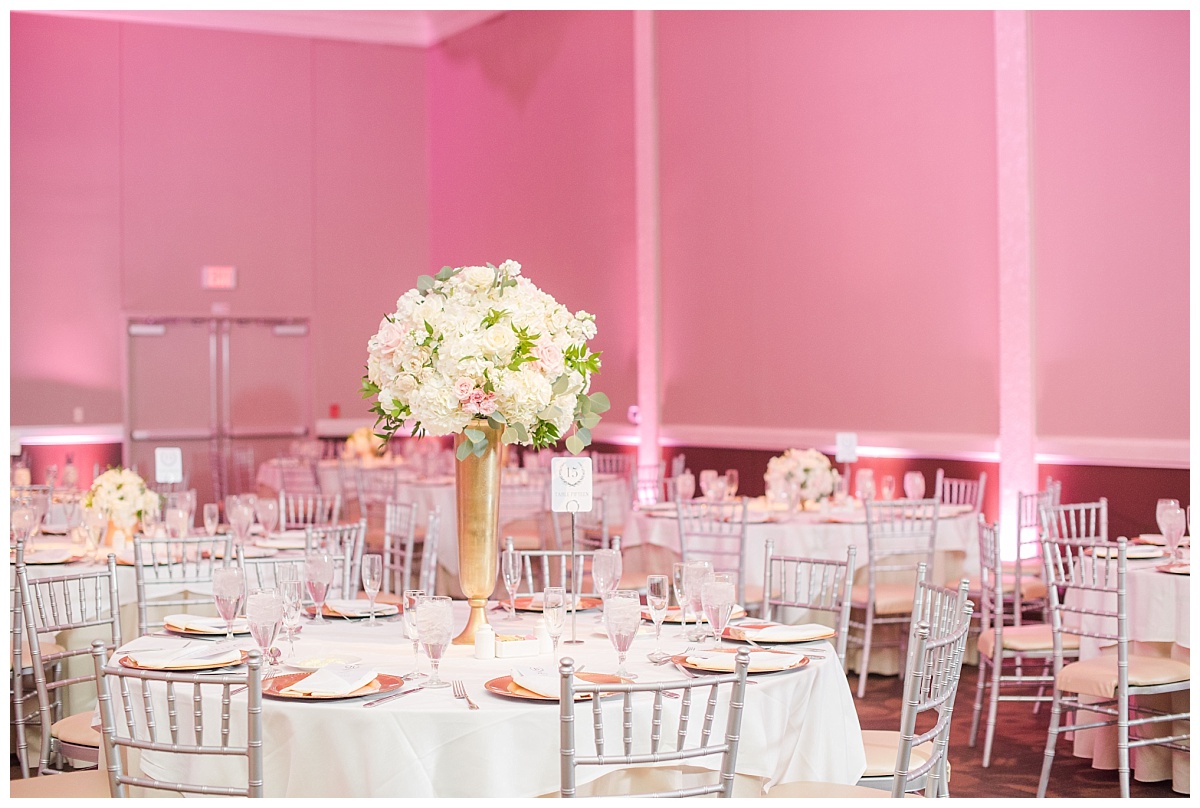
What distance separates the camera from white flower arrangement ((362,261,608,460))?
10.2 feet

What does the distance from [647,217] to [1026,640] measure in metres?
6.61

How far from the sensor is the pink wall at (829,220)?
8.31 metres

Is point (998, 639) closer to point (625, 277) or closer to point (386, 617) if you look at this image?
point (386, 617)

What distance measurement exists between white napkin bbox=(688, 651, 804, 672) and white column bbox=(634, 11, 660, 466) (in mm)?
8098

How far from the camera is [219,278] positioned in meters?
13.6

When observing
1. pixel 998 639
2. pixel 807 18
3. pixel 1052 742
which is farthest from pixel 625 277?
pixel 1052 742

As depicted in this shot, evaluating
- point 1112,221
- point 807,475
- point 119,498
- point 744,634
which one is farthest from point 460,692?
point 1112,221

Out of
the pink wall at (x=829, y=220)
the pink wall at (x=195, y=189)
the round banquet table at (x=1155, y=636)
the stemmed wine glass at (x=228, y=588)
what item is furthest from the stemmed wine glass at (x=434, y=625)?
A: the pink wall at (x=195, y=189)

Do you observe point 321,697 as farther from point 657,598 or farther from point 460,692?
point 657,598

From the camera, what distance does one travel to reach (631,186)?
11.3 m

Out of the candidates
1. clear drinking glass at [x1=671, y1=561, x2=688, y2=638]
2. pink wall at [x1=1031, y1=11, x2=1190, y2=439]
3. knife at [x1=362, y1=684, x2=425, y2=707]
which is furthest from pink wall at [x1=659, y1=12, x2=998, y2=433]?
knife at [x1=362, y1=684, x2=425, y2=707]

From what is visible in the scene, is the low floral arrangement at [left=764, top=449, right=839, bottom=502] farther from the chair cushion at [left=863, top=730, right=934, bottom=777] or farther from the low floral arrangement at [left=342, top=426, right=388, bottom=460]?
the low floral arrangement at [left=342, top=426, right=388, bottom=460]

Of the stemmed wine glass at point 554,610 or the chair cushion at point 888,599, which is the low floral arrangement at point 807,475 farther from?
the stemmed wine glass at point 554,610

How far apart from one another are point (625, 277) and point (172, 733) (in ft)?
29.7
